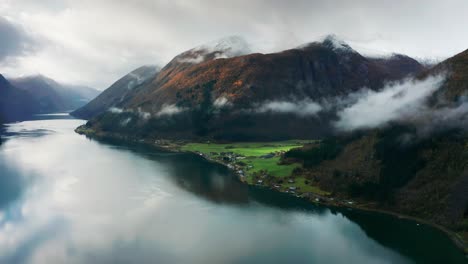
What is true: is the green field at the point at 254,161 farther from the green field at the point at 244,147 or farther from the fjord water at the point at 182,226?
the fjord water at the point at 182,226

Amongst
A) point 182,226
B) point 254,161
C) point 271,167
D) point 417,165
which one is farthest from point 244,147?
point 182,226

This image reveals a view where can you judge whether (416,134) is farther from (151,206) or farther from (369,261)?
(151,206)

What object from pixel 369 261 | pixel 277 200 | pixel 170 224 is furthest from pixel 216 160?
pixel 369 261

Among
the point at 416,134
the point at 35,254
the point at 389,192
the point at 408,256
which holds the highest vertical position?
the point at 416,134

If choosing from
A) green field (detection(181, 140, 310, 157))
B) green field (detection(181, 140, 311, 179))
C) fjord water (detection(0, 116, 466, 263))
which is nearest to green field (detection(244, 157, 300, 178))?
green field (detection(181, 140, 311, 179))

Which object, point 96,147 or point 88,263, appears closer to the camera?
point 88,263

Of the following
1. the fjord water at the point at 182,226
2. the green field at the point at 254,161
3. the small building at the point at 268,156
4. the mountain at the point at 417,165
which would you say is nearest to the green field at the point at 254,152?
the green field at the point at 254,161

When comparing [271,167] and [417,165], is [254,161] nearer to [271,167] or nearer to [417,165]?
[271,167]

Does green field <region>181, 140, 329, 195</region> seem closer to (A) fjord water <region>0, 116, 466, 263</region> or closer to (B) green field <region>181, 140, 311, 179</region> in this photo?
(B) green field <region>181, 140, 311, 179</region>
